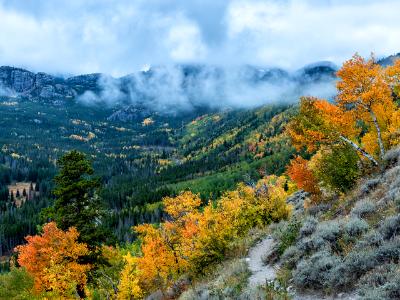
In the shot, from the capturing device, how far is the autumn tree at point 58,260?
92.5 feet

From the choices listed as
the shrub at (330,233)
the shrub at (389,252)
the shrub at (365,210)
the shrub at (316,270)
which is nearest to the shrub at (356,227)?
the shrub at (330,233)

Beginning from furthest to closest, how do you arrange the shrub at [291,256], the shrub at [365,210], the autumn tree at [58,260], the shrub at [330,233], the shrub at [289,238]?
the autumn tree at [58,260], the shrub at [289,238], the shrub at [365,210], the shrub at [291,256], the shrub at [330,233]

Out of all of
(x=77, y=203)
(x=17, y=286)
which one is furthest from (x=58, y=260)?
(x=17, y=286)

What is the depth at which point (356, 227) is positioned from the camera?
1530 centimetres

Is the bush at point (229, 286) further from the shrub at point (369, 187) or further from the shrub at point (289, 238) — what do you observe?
the shrub at point (369, 187)

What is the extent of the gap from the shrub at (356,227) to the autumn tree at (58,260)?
21.4 metres

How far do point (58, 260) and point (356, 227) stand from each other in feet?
79.9

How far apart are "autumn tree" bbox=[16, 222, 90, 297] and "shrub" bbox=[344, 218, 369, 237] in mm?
21447

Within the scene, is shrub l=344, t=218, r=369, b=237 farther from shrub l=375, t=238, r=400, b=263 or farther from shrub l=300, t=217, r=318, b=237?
shrub l=300, t=217, r=318, b=237

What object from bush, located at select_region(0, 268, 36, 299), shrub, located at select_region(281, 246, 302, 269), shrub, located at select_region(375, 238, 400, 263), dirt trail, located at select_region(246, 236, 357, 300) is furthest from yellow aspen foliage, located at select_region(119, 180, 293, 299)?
shrub, located at select_region(375, 238, 400, 263)

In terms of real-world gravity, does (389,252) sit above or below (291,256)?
above

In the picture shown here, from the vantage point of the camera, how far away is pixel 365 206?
17688 millimetres

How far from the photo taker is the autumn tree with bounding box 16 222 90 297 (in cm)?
2820

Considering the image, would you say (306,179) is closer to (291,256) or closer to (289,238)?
(289,238)
